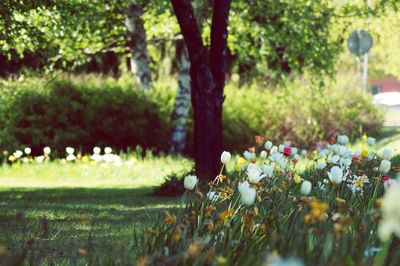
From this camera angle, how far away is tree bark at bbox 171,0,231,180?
981cm

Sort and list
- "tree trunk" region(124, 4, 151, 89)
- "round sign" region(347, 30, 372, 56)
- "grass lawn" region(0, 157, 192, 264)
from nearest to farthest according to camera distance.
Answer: "grass lawn" region(0, 157, 192, 264), "tree trunk" region(124, 4, 151, 89), "round sign" region(347, 30, 372, 56)

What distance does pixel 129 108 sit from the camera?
57.7ft

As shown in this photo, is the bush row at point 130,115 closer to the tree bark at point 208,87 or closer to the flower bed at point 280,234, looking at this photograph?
the tree bark at point 208,87

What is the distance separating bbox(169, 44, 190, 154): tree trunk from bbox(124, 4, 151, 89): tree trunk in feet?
3.55

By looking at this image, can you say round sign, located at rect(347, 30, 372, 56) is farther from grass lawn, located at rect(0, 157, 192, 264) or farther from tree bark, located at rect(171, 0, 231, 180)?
tree bark, located at rect(171, 0, 231, 180)

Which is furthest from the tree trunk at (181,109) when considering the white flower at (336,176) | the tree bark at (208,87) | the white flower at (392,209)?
the white flower at (392,209)

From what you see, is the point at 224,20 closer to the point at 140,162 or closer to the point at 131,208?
the point at 131,208

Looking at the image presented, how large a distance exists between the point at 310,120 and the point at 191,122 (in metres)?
3.27

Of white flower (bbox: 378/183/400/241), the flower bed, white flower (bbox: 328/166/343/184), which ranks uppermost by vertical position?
white flower (bbox: 378/183/400/241)

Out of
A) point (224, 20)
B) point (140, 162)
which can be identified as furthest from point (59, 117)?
point (224, 20)

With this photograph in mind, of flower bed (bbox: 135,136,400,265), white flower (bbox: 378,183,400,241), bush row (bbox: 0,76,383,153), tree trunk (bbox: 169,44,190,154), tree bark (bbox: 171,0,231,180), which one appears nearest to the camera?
white flower (bbox: 378,183,400,241)

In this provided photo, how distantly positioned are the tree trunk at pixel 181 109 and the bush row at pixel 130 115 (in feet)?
1.52

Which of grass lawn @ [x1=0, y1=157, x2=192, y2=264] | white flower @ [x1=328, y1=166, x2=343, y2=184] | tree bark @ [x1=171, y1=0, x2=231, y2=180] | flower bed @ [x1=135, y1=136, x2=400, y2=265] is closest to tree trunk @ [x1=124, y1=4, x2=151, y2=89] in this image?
grass lawn @ [x1=0, y1=157, x2=192, y2=264]

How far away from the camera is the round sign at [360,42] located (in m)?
19.8
